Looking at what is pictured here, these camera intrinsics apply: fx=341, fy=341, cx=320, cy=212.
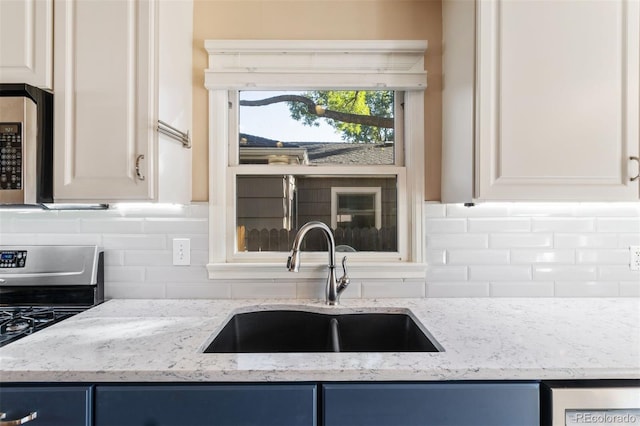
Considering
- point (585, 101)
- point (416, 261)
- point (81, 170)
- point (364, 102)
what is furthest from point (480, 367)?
point (81, 170)

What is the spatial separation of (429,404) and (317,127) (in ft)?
3.97

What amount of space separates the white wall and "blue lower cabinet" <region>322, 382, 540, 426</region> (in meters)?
0.69

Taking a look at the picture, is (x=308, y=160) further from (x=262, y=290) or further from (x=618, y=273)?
(x=618, y=273)

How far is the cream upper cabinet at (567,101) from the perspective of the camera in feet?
4.01

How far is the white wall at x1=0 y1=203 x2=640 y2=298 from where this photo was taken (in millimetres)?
1541

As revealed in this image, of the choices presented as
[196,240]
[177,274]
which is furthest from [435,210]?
[177,274]

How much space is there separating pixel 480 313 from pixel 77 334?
4.69 feet

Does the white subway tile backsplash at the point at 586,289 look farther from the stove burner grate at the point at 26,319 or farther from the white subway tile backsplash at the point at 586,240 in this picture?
the stove burner grate at the point at 26,319

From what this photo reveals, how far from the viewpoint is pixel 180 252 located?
154 centimetres

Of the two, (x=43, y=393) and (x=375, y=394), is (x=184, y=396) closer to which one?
(x=43, y=393)

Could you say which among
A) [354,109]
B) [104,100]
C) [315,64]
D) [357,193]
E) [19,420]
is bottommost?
[19,420]

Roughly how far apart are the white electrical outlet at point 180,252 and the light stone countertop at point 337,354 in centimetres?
24

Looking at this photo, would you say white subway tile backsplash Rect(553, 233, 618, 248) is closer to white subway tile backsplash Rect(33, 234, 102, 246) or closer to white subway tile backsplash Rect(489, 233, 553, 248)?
white subway tile backsplash Rect(489, 233, 553, 248)

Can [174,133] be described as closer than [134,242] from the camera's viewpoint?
Yes
